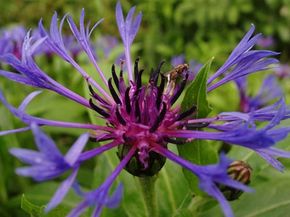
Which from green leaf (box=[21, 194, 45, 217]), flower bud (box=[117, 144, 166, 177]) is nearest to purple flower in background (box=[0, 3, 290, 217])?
flower bud (box=[117, 144, 166, 177])

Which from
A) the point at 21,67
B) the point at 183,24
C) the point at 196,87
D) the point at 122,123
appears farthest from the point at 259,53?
the point at 183,24

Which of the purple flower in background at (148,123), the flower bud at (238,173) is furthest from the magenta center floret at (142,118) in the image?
the flower bud at (238,173)

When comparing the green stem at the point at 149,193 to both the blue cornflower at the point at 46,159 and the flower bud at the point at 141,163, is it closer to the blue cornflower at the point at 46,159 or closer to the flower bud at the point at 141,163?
the flower bud at the point at 141,163

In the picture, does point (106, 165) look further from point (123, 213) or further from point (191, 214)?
point (191, 214)

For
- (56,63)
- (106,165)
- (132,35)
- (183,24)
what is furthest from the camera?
(183,24)

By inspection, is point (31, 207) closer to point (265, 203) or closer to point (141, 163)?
point (141, 163)

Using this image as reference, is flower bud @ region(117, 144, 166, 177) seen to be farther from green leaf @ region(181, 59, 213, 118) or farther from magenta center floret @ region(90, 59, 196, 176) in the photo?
green leaf @ region(181, 59, 213, 118)
